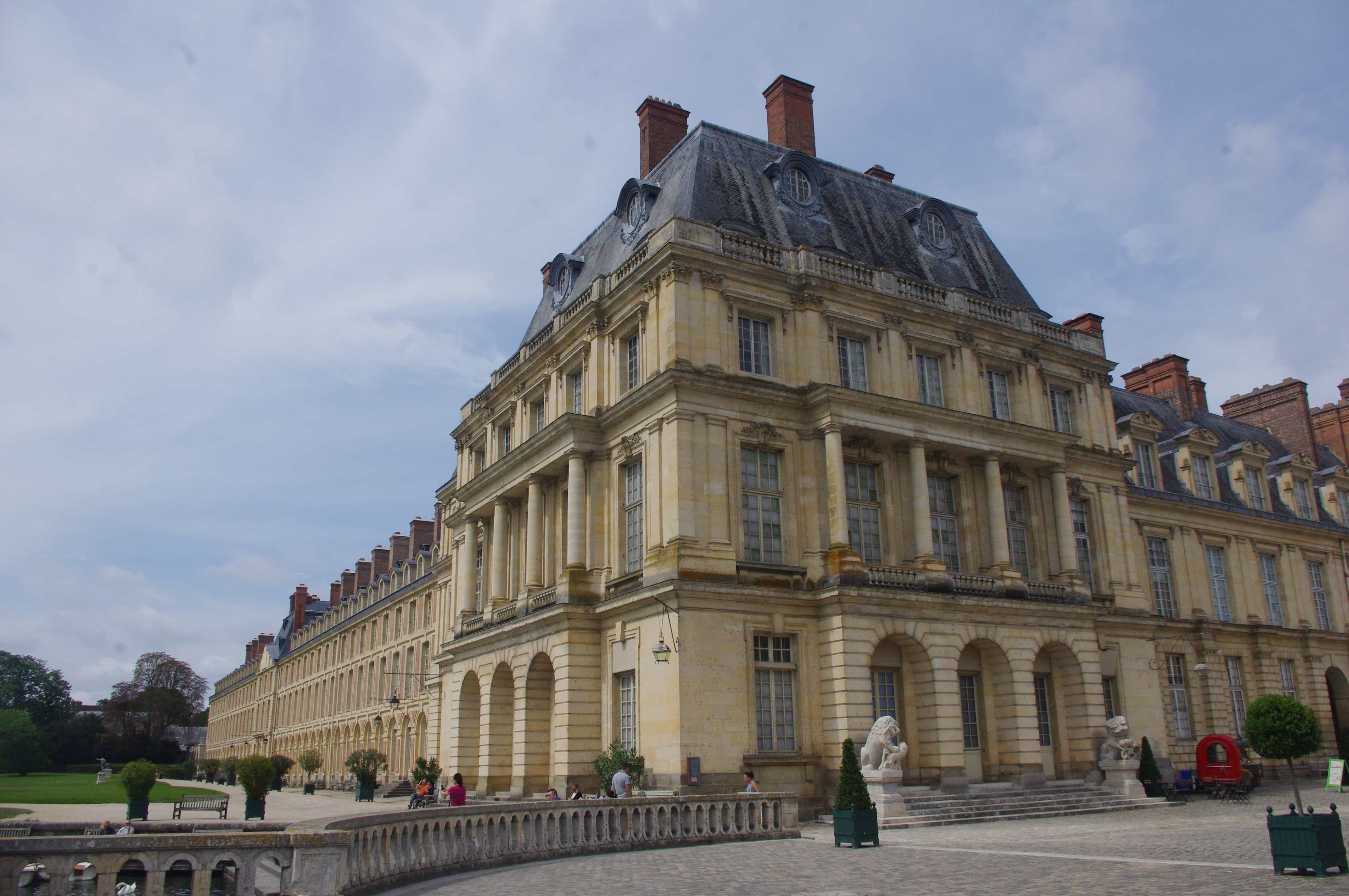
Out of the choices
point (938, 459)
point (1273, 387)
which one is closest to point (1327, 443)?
point (1273, 387)

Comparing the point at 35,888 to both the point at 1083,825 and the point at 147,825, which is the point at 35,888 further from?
the point at 1083,825

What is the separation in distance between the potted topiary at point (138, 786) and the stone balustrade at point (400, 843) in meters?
7.84

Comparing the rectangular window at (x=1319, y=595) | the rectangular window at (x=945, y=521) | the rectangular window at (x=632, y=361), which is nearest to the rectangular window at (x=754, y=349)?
the rectangular window at (x=632, y=361)

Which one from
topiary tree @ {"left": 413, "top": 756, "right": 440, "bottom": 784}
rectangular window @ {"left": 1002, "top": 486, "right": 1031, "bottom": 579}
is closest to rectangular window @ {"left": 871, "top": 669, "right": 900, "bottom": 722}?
rectangular window @ {"left": 1002, "top": 486, "right": 1031, "bottom": 579}

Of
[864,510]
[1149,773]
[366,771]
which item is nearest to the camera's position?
[864,510]

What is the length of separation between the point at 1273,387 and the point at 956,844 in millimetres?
38048

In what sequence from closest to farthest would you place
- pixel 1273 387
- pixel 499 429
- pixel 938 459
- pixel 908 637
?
pixel 908 637, pixel 938 459, pixel 499 429, pixel 1273 387

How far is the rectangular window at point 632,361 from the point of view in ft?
87.8

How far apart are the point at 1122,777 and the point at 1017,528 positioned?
6.94 m

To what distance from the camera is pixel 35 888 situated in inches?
709

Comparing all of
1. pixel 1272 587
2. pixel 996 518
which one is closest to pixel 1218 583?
pixel 1272 587

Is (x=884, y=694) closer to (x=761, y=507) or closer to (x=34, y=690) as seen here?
(x=761, y=507)

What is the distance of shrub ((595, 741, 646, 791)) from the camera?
73.8 ft

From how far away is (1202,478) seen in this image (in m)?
39.0
